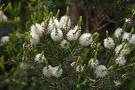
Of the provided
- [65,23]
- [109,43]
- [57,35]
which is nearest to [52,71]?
[57,35]

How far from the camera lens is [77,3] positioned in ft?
12.4

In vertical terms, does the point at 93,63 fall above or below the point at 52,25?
below

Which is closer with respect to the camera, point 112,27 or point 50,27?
point 50,27

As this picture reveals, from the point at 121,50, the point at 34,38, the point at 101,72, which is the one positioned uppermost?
the point at 34,38

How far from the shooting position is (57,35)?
10.4 ft

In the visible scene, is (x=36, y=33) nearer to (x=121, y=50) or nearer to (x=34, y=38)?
(x=34, y=38)

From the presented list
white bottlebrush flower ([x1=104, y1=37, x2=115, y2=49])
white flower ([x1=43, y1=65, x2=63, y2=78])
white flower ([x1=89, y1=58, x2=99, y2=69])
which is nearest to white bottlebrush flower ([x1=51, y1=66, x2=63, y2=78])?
white flower ([x1=43, y1=65, x2=63, y2=78])

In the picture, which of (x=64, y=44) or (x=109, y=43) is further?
(x=109, y=43)

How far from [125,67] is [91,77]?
28 centimetres

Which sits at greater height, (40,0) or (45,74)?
→ (40,0)

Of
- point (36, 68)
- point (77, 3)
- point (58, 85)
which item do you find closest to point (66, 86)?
point (58, 85)

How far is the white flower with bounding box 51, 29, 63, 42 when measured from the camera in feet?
10.4

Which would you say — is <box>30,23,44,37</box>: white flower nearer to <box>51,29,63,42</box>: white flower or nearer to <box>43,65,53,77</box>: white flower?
<box>51,29,63,42</box>: white flower

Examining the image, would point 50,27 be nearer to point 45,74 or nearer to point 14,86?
point 45,74
